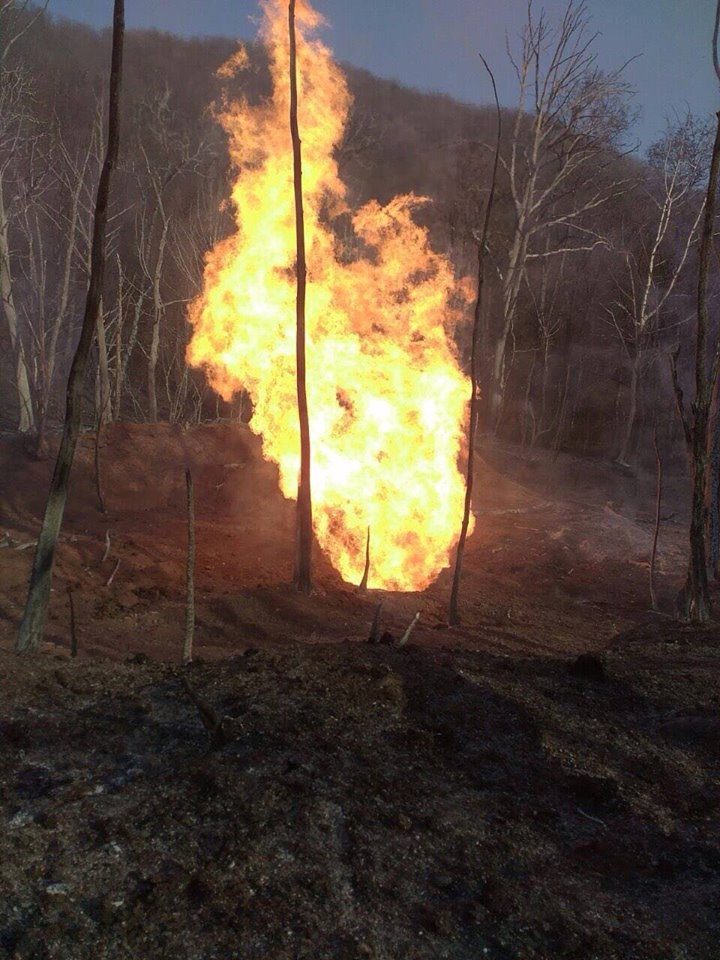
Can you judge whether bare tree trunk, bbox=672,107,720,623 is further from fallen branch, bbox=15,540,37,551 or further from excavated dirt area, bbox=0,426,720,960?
fallen branch, bbox=15,540,37,551

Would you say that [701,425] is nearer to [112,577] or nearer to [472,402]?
[472,402]

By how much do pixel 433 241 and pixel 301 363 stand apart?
30.1 metres

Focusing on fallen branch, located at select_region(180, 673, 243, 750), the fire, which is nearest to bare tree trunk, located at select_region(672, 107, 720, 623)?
the fire

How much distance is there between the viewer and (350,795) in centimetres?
541

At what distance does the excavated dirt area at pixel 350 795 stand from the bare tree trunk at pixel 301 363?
1.54 m

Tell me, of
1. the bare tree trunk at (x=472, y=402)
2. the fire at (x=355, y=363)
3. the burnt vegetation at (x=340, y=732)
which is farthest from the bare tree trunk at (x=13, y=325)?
the bare tree trunk at (x=472, y=402)

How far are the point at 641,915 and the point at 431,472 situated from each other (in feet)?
36.5

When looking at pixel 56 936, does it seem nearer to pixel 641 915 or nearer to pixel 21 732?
pixel 21 732

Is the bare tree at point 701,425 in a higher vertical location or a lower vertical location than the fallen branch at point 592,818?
higher

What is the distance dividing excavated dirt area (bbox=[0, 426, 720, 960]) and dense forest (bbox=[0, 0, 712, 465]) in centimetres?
1658

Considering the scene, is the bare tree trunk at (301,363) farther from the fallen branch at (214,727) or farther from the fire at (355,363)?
the fallen branch at (214,727)

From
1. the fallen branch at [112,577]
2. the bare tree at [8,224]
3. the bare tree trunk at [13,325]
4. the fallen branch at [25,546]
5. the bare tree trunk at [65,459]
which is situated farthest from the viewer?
the bare tree trunk at [13,325]

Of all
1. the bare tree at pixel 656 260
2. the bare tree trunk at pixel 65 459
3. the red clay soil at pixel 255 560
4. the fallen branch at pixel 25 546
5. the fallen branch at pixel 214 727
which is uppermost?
the bare tree at pixel 656 260

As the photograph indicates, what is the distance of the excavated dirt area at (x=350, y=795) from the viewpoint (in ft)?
13.7
